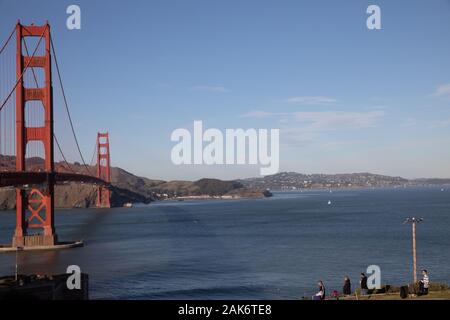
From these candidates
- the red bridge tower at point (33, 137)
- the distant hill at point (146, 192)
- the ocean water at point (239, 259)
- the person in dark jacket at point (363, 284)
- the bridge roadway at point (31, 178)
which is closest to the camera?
the person in dark jacket at point (363, 284)

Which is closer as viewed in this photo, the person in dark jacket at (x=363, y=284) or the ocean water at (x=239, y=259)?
the person in dark jacket at (x=363, y=284)

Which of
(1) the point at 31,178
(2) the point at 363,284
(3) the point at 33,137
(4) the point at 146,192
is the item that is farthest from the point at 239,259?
(4) the point at 146,192

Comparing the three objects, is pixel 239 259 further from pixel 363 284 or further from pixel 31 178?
pixel 363 284

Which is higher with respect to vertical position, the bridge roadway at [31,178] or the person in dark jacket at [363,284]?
the bridge roadway at [31,178]

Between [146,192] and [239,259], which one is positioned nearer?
[239,259]

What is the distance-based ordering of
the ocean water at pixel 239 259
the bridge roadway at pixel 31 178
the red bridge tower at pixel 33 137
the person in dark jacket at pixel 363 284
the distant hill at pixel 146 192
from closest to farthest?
the person in dark jacket at pixel 363 284, the ocean water at pixel 239 259, the bridge roadway at pixel 31 178, the red bridge tower at pixel 33 137, the distant hill at pixel 146 192

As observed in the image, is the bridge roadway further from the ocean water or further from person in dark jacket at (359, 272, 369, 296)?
person in dark jacket at (359, 272, 369, 296)

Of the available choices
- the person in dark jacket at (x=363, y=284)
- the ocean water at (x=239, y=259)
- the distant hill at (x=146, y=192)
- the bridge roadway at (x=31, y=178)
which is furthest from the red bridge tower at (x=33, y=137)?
the distant hill at (x=146, y=192)

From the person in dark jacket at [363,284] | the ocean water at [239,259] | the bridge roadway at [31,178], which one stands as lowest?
the ocean water at [239,259]

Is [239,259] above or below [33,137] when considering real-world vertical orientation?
below

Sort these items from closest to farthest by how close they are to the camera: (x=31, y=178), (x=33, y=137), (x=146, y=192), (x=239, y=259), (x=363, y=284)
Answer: (x=363, y=284) → (x=31, y=178) → (x=239, y=259) → (x=33, y=137) → (x=146, y=192)

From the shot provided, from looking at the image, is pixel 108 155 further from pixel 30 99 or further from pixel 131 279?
pixel 131 279

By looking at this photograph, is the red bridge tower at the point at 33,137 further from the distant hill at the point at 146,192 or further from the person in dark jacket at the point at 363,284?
the distant hill at the point at 146,192
